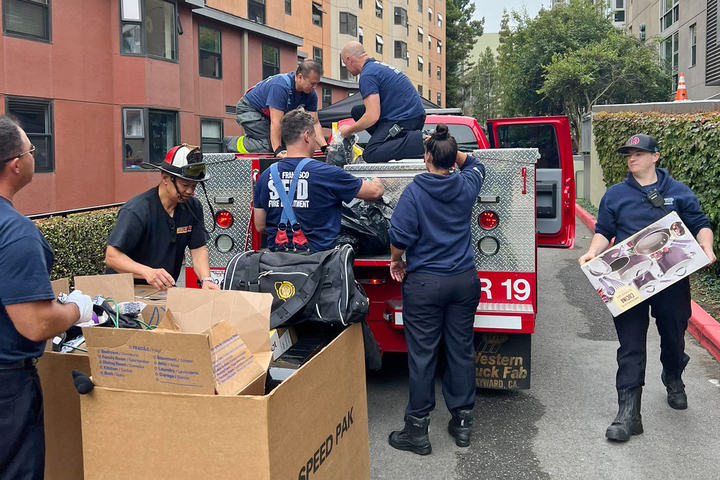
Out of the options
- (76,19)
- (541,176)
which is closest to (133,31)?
(76,19)

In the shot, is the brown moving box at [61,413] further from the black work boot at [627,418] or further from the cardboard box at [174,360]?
the black work boot at [627,418]

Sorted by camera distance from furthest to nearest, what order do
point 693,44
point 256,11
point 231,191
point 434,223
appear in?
point 693,44, point 256,11, point 231,191, point 434,223

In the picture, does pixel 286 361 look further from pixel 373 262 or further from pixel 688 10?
pixel 688 10

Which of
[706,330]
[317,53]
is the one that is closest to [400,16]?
[317,53]

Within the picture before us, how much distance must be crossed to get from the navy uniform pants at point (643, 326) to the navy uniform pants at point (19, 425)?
3693 millimetres

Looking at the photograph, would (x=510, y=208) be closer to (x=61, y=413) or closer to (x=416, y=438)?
(x=416, y=438)

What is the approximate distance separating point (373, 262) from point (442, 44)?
57835mm

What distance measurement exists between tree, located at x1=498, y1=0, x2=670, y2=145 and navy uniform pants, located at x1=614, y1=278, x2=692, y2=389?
29.3 m

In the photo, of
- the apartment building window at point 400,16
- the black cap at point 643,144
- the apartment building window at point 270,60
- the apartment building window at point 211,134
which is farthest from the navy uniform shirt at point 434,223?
the apartment building window at point 400,16

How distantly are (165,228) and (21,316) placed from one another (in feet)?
6.11

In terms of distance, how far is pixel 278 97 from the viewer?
626cm

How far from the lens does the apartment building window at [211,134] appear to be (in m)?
22.2

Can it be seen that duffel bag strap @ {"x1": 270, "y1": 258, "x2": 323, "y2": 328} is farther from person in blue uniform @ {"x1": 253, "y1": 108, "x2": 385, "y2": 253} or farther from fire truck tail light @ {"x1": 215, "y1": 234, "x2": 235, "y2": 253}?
fire truck tail light @ {"x1": 215, "y1": 234, "x2": 235, "y2": 253}

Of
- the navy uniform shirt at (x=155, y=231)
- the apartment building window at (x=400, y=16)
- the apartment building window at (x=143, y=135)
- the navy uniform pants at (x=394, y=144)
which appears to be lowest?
the navy uniform shirt at (x=155, y=231)
